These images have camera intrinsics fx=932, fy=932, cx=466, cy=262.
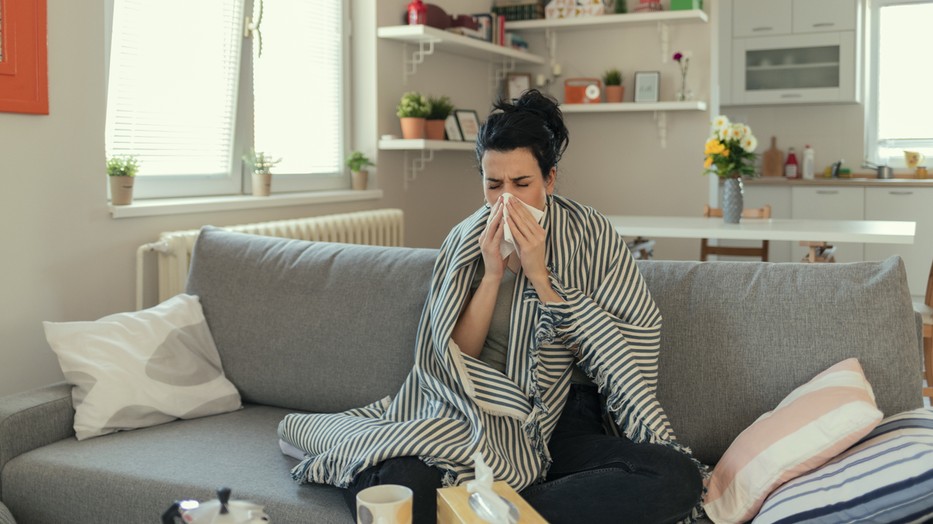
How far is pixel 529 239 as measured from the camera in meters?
1.96

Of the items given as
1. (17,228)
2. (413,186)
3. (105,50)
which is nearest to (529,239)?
(17,228)

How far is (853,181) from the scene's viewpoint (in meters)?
6.28

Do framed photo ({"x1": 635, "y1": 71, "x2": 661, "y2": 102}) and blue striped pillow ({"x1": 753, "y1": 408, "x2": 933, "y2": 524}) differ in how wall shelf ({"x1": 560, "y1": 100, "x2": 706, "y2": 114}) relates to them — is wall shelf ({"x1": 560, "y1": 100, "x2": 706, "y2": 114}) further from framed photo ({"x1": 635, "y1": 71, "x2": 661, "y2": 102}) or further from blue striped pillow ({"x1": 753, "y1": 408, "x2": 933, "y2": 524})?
blue striped pillow ({"x1": 753, "y1": 408, "x2": 933, "y2": 524})

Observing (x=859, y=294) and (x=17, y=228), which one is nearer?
(x=859, y=294)

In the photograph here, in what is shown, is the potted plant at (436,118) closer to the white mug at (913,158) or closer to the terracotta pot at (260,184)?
the terracotta pot at (260,184)

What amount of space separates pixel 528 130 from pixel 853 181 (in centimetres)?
492

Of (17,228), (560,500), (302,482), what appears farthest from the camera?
(17,228)

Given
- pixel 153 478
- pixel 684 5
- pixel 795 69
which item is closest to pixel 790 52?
pixel 795 69

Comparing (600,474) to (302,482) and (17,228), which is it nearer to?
(302,482)

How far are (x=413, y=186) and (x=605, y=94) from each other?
54.0 inches

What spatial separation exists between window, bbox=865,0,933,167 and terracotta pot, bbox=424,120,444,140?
3.74 meters

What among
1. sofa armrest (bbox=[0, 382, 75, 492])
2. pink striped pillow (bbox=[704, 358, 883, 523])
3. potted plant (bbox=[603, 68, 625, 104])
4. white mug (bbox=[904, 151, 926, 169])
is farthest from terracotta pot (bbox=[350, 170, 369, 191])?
white mug (bbox=[904, 151, 926, 169])

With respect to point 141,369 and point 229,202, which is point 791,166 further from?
point 141,369

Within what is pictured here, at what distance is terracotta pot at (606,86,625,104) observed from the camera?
530cm
